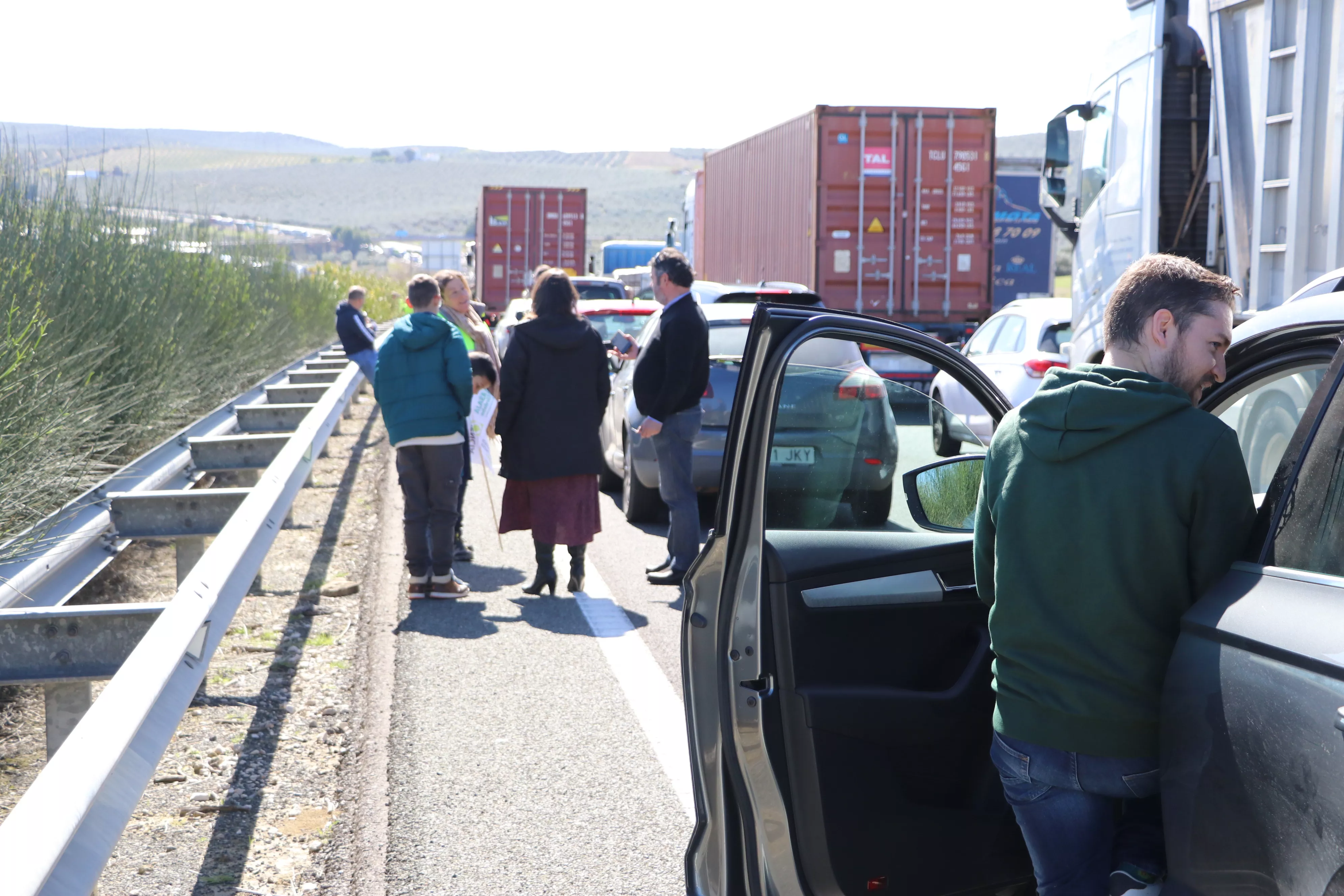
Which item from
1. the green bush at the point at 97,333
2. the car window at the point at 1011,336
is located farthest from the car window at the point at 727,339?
the green bush at the point at 97,333

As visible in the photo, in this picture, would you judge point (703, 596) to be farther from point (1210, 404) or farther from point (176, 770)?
point (176, 770)

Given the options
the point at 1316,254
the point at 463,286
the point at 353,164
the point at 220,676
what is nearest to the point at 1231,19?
the point at 1316,254

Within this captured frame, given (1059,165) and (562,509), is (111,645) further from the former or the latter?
(1059,165)

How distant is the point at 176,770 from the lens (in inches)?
180

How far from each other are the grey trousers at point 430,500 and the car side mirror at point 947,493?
4.53 metres

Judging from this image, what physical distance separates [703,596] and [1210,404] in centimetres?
121

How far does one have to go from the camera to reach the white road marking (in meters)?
4.82

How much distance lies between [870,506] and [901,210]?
15.9m

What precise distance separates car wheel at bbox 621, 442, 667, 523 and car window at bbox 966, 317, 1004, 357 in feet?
12.9

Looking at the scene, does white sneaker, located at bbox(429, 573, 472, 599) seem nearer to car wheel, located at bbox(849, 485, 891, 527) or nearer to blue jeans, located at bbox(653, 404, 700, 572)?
blue jeans, located at bbox(653, 404, 700, 572)

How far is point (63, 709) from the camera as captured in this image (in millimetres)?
3736

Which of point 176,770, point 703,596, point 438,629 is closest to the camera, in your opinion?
point 703,596

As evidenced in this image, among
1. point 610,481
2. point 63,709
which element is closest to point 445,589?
point 63,709

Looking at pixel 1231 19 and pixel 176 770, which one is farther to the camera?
pixel 1231 19
